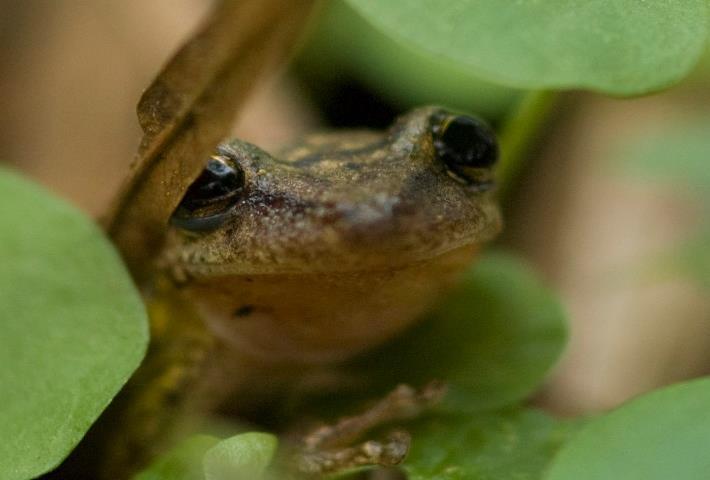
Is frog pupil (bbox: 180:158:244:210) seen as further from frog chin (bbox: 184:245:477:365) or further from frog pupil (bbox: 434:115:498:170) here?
frog pupil (bbox: 434:115:498:170)

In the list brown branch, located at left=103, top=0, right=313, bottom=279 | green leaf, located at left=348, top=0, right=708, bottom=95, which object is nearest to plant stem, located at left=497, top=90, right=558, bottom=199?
brown branch, located at left=103, top=0, right=313, bottom=279

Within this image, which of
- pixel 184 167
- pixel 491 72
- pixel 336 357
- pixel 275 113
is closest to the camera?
pixel 491 72

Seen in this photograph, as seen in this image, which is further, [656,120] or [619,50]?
[656,120]

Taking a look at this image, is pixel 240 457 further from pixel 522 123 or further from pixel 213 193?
pixel 522 123

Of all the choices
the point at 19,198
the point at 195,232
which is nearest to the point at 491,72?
the point at 195,232

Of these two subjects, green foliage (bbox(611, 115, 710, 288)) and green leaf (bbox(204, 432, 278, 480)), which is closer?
green leaf (bbox(204, 432, 278, 480))

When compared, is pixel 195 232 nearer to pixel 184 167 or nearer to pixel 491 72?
pixel 184 167

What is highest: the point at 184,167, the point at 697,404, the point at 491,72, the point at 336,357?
the point at 491,72

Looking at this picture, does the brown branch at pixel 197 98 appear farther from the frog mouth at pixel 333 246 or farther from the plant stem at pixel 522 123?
the plant stem at pixel 522 123
